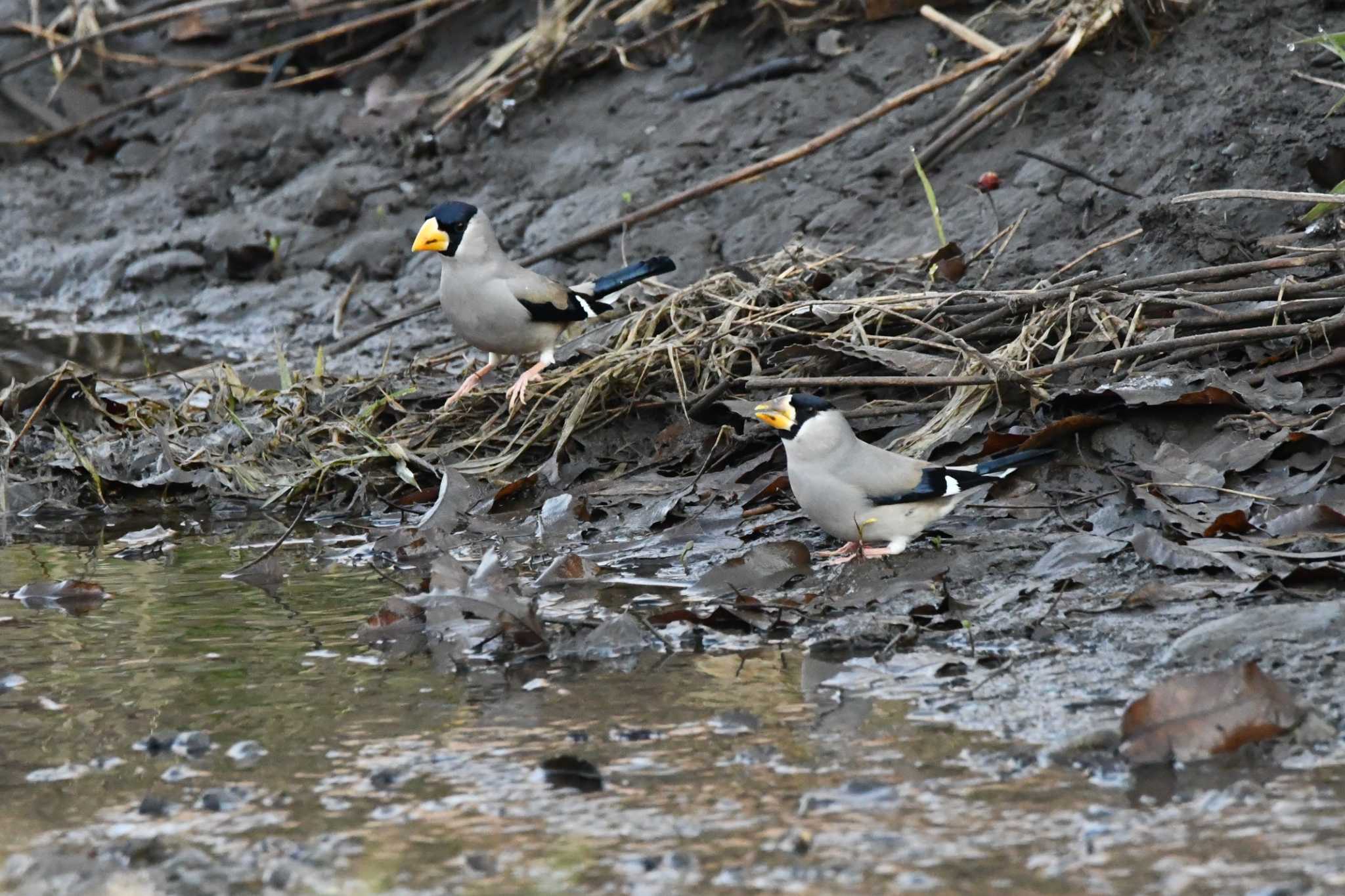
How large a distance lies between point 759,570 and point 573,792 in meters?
1.77

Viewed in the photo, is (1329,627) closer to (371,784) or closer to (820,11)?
(371,784)

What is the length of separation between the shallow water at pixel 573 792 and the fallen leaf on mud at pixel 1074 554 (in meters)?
0.91

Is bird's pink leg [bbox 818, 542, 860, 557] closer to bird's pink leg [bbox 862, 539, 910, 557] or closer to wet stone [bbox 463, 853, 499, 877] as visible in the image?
bird's pink leg [bbox 862, 539, 910, 557]

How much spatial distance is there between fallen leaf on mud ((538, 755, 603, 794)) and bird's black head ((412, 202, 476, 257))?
3.84 m

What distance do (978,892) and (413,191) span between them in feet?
26.7

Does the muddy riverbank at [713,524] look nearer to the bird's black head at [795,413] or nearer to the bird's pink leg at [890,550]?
the bird's pink leg at [890,550]

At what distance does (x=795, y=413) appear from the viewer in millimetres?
5410

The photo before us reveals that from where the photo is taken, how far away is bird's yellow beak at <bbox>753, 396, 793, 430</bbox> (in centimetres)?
540

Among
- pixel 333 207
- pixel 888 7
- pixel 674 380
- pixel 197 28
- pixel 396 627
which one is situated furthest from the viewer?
pixel 197 28

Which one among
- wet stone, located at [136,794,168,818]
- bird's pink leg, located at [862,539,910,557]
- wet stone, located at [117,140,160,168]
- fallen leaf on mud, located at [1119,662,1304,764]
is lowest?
bird's pink leg, located at [862,539,910,557]

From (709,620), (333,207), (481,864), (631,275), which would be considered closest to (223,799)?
(481,864)

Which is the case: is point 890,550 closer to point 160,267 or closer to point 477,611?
point 477,611

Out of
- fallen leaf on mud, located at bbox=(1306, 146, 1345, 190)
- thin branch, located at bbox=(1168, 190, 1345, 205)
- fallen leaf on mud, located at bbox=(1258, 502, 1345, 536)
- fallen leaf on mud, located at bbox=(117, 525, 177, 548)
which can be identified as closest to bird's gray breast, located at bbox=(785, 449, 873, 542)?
fallen leaf on mud, located at bbox=(1258, 502, 1345, 536)

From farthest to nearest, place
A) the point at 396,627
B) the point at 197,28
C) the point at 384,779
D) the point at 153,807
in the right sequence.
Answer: the point at 197,28 < the point at 396,627 < the point at 384,779 < the point at 153,807
